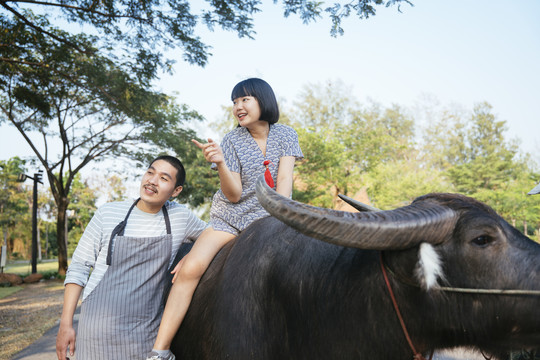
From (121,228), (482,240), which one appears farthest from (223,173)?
(482,240)

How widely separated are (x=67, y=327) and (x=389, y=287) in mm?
2030

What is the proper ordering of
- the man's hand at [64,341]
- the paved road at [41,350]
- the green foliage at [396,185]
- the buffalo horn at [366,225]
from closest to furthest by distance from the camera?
1. the buffalo horn at [366,225]
2. the man's hand at [64,341]
3. the paved road at [41,350]
4. the green foliage at [396,185]

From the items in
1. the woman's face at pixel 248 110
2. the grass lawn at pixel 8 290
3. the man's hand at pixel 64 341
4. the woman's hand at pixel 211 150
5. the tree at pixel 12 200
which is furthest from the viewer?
the tree at pixel 12 200

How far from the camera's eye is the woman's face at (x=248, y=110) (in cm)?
263

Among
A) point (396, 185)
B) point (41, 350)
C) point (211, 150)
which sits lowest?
point (41, 350)

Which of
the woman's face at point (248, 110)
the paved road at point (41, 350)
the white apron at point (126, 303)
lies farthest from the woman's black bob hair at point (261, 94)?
the paved road at point (41, 350)

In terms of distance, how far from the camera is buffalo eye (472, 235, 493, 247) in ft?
4.46

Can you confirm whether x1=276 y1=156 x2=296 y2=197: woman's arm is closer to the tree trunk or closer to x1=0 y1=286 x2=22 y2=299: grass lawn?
x1=0 y1=286 x2=22 y2=299: grass lawn

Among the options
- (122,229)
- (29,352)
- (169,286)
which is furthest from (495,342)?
(29,352)

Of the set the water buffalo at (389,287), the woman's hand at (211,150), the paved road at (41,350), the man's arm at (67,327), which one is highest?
the woman's hand at (211,150)

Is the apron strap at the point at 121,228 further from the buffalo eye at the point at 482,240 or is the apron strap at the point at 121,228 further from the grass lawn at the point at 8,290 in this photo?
A: the grass lawn at the point at 8,290

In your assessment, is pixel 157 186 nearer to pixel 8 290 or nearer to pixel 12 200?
pixel 8 290

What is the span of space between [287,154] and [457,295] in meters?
1.56

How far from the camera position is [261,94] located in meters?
2.67
